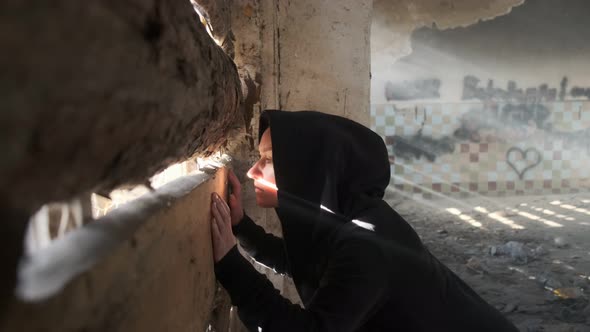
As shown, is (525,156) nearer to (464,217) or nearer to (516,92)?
(516,92)

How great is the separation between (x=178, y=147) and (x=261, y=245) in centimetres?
58

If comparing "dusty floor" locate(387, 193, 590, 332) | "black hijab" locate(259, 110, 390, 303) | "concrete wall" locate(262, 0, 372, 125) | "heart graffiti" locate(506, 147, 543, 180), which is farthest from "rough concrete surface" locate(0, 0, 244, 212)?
"heart graffiti" locate(506, 147, 543, 180)

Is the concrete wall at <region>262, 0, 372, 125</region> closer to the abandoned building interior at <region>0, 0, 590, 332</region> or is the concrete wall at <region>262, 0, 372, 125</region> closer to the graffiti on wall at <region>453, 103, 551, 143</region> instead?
the abandoned building interior at <region>0, 0, 590, 332</region>

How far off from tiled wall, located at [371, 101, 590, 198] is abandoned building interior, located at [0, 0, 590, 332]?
35cm

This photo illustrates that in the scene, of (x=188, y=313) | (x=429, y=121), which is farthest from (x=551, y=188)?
(x=188, y=313)

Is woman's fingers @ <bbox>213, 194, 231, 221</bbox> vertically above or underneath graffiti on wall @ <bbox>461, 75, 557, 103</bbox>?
underneath

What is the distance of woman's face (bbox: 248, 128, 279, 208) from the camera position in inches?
36.8

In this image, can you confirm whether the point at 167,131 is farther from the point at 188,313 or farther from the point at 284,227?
the point at 284,227

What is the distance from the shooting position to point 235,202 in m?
1.00

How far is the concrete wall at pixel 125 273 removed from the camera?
0.24 metres

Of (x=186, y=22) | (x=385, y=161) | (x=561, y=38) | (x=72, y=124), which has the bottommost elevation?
(x=385, y=161)

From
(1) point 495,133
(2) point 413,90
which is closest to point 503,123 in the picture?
(1) point 495,133

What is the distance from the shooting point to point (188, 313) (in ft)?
1.88

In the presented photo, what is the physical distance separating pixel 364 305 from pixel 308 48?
2.57ft
